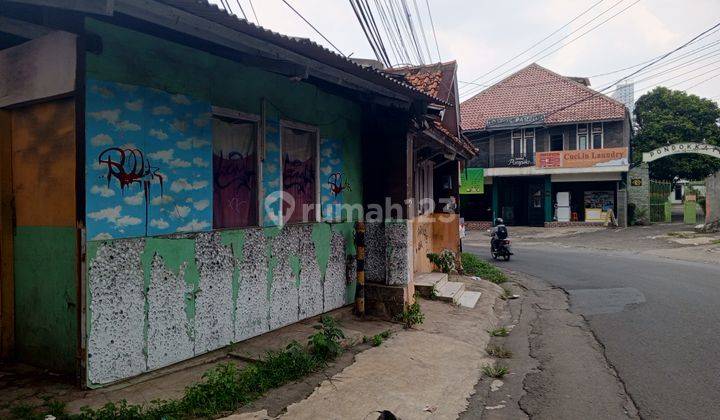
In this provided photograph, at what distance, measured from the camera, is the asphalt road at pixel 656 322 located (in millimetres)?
4680

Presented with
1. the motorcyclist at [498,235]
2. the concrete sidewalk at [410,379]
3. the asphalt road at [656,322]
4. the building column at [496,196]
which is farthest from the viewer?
the building column at [496,196]

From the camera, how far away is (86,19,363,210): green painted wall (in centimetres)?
421

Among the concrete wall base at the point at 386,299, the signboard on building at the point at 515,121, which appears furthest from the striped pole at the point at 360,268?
the signboard on building at the point at 515,121

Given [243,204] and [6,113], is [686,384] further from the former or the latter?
[6,113]

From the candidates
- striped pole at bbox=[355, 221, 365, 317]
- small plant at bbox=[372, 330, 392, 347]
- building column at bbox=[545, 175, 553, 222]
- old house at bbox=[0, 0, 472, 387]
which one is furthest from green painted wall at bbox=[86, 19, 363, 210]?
building column at bbox=[545, 175, 553, 222]

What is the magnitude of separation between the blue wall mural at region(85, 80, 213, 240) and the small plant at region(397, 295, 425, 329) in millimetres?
3263

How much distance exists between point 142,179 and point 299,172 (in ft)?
8.13

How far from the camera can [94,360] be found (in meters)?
4.02

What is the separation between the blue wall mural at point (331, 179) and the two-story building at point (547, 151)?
2153cm

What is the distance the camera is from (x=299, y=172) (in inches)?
260

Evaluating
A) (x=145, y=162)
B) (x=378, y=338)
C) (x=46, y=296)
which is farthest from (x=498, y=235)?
(x=46, y=296)

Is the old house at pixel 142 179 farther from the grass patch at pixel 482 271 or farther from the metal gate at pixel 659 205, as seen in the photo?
the metal gate at pixel 659 205

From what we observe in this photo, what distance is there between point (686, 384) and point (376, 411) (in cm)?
325

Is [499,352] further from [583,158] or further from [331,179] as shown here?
[583,158]
